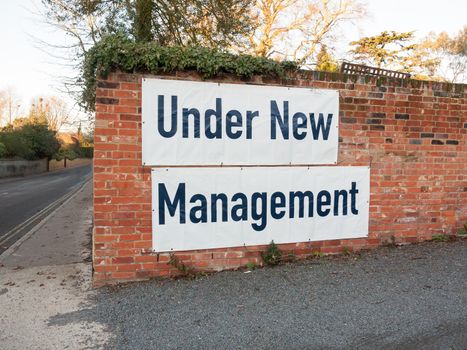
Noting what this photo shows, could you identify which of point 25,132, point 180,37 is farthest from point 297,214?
point 25,132

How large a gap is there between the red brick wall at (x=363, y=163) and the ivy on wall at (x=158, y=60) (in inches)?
4.7

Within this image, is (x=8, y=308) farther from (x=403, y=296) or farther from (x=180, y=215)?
(x=403, y=296)

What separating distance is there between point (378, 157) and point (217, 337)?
10.8ft

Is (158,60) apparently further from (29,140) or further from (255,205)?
(29,140)

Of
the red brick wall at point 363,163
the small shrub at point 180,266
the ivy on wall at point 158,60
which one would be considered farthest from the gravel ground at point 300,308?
the ivy on wall at point 158,60

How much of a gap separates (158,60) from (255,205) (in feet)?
6.59

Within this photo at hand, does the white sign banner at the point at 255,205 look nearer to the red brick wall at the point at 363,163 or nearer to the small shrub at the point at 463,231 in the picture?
the red brick wall at the point at 363,163


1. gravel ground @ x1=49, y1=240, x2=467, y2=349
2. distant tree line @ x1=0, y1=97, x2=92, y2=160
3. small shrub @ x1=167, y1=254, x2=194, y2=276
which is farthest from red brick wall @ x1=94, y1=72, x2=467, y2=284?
distant tree line @ x1=0, y1=97, x2=92, y2=160

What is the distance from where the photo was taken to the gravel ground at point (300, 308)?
2.87 meters

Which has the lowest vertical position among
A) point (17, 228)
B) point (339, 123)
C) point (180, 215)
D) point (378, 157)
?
point (17, 228)

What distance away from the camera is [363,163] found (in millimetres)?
4867

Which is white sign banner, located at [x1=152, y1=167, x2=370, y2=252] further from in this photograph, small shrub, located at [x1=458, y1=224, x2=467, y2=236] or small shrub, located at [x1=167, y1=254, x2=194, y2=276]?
small shrub, located at [x1=458, y1=224, x2=467, y2=236]

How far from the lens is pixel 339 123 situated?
4.75 m

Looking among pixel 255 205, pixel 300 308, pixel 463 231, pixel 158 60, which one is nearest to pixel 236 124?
pixel 255 205
